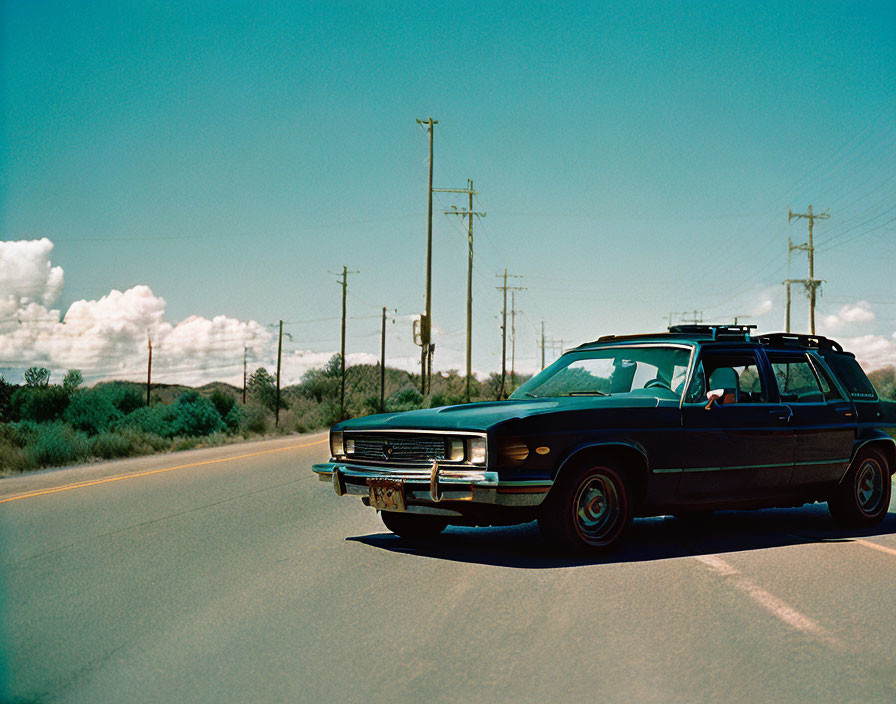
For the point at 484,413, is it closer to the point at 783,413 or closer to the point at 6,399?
the point at 783,413

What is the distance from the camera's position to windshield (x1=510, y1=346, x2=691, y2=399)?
843 centimetres

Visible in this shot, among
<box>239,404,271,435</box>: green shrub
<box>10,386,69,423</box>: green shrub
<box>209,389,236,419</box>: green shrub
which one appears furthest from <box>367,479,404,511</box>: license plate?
<box>209,389,236,419</box>: green shrub

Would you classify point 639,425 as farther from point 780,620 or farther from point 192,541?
point 192,541

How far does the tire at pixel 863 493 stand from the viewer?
30.5 ft

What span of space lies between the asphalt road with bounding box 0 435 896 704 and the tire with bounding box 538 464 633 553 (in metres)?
0.19

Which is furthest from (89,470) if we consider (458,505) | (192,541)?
(458,505)

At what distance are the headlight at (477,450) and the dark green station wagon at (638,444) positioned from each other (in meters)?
0.01

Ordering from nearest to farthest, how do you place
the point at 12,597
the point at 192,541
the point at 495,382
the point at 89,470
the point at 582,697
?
the point at 582,697 → the point at 12,597 → the point at 192,541 → the point at 89,470 → the point at 495,382

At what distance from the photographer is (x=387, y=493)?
24.2 ft

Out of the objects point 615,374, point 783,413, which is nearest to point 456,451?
point 615,374

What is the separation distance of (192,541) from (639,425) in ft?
13.5

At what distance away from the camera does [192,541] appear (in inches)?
332

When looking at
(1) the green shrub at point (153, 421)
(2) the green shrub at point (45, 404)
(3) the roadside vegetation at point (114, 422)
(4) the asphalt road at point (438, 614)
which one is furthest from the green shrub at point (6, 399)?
(4) the asphalt road at point (438, 614)

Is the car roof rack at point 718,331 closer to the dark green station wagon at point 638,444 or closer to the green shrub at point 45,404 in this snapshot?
the dark green station wagon at point 638,444
